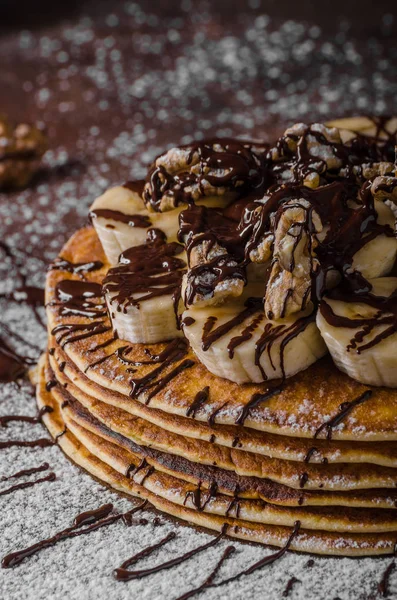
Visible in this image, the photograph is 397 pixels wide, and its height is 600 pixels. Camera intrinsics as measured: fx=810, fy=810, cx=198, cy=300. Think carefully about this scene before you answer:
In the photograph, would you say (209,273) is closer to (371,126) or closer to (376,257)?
(376,257)

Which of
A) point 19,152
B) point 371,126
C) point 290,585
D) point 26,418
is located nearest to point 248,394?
point 290,585

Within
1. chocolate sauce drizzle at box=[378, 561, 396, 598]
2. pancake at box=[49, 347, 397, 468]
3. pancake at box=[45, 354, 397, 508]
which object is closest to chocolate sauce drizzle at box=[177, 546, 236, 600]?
pancake at box=[45, 354, 397, 508]

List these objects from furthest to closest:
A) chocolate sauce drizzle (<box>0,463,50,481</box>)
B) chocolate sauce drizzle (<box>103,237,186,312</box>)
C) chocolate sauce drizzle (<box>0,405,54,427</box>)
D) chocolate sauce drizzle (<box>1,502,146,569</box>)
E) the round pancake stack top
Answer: chocolate sauce drizzle (<box>0,405,54,427</box>) < chocolate sauce drizzle (<box>0,463,50,481</box>) < chocolate sauce drizzle (<box>103,237,186,312</box>) < chocolate sauce drizzle (<box>1,502,146,569</box>) < the round pancake stack top

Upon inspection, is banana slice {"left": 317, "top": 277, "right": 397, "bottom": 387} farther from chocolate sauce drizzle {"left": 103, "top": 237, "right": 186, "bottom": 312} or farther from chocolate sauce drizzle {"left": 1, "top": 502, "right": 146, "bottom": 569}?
chocolate sauce drizzle {"left": 1, "top": 502, "right": 146, "bottom": 569}

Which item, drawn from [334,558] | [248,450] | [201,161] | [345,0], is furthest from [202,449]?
[345,0]

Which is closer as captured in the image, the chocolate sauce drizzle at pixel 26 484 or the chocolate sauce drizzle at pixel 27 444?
the chocolate sauce drizzle at pixel 26 484

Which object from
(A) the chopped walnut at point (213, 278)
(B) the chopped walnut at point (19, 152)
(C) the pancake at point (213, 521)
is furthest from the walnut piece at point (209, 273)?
(B) the chopped walnut at point (19, 152)

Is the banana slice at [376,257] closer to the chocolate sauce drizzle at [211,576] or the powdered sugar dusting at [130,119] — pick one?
the powdered sugar dusting at [130,119]
